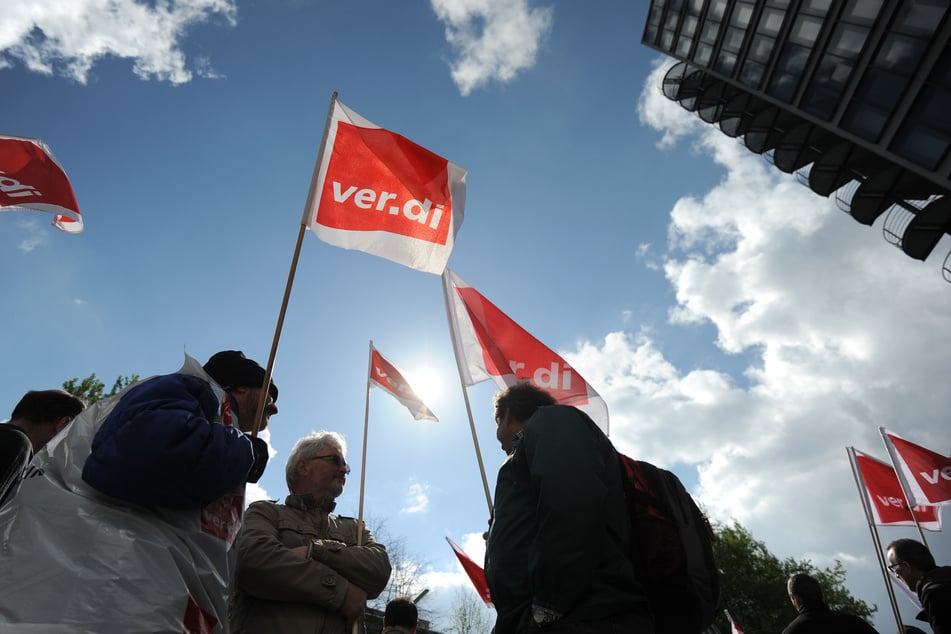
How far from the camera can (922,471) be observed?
9.45m

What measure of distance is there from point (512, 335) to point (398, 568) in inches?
1037

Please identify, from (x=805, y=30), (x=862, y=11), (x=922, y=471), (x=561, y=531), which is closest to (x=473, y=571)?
(x=561, y=531)

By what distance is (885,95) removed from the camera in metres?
15.8

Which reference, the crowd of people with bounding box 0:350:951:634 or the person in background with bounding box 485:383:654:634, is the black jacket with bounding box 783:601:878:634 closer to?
the person in background with bounding box 485:383:654:634

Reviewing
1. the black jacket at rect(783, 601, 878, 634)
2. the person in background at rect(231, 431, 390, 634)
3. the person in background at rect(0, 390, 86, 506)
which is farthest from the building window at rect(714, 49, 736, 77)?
the person in background at rect(0, 390, 86, 506)

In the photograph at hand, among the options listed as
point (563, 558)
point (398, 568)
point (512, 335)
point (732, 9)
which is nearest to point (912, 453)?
point (512, 335)

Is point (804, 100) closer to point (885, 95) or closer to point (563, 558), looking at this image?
point (885, 95)

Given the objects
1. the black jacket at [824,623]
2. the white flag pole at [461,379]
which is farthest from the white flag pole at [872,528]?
the white flag pole at [461,379]

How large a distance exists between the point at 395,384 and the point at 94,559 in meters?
5.95

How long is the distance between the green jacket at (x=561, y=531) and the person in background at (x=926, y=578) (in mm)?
3277

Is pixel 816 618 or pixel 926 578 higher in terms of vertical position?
pixel 926 578

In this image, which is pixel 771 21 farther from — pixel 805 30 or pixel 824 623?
pixel 824 623

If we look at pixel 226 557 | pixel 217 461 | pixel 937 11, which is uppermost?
pixel 937 11

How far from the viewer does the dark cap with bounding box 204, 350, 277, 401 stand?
2.65 meters
